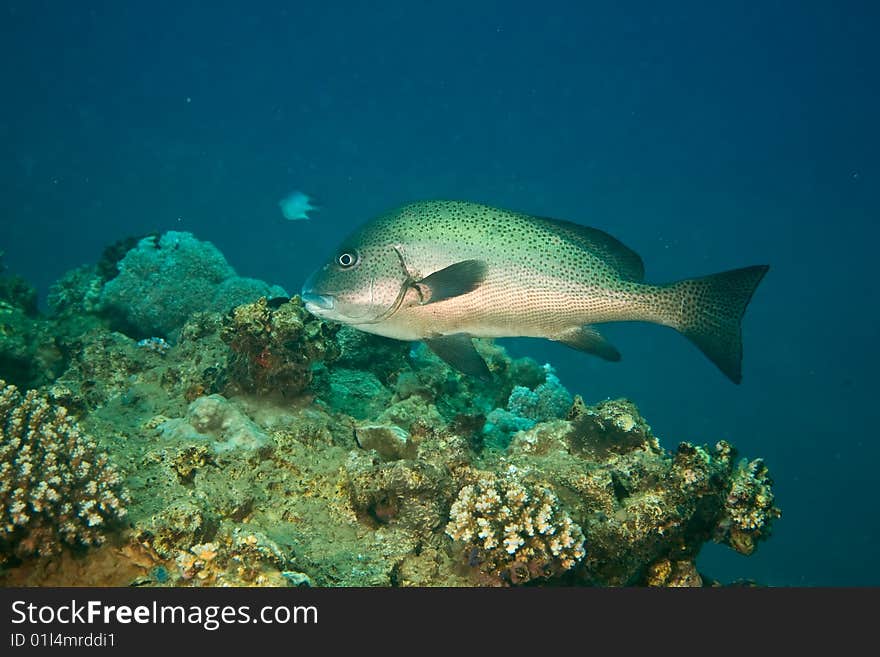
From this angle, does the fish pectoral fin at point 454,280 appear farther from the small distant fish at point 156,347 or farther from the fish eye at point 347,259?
the small distant fish at point 156,347

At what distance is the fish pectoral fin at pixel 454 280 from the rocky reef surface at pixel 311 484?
4.13 feet

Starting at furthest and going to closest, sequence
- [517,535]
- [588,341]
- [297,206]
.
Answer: [297,206] → [588,341] → [517,535]

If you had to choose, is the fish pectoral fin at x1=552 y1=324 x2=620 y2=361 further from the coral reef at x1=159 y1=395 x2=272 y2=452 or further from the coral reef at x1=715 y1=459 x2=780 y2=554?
the coral reef at x1=159 y1=395 x2=272 y2=452

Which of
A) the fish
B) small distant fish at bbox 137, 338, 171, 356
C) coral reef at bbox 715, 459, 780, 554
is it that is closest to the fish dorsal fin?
the fish

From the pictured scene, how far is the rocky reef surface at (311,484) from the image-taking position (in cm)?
319

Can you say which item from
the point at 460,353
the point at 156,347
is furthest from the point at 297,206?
the point at 460,353

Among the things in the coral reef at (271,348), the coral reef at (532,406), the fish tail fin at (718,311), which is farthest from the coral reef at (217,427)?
the coral reef at (532,406)

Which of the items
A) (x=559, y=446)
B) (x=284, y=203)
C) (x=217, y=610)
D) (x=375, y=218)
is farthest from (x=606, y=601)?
(x=284, y=203)

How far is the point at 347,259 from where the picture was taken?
4.48 metres

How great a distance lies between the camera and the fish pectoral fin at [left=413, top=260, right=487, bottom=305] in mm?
4117

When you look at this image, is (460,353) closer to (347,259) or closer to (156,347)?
(347,259)

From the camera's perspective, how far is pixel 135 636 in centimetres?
270

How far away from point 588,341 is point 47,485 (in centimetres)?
407

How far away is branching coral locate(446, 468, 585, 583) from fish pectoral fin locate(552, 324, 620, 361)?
4.94 ft
